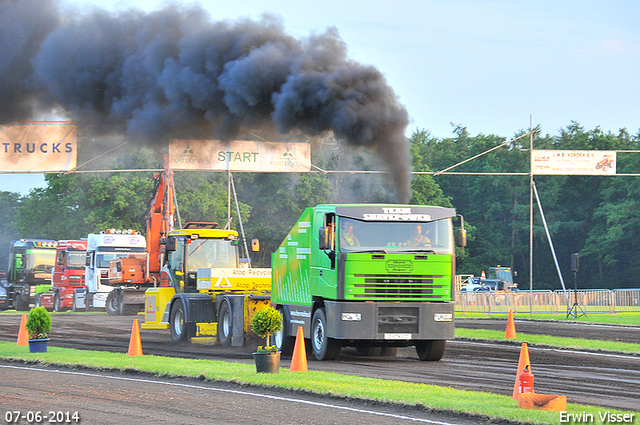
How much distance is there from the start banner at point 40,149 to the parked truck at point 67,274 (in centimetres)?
905

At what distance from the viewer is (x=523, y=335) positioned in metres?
24.5

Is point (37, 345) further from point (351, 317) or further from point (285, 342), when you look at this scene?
point (351, 317)

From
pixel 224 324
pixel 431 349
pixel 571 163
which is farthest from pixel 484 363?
pixel 571 163

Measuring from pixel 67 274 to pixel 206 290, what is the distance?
2115 centimetres

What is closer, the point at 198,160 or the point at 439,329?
the point at 439,329

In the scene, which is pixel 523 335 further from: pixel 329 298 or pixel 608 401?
pixel 608 401

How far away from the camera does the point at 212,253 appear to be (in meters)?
24.4

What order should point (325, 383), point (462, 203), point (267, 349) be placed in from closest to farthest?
1. point (325, 383)
2. point (267, 349)
3. point (462, 203)

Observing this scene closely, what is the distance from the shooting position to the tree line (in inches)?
2746

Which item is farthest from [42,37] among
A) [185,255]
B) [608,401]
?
[608,401]

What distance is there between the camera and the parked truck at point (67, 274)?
41.0 m

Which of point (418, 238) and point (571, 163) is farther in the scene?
point (571, 163)

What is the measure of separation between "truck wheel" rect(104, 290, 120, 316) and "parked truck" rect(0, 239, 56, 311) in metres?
8.00

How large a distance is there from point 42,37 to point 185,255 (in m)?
7.37
